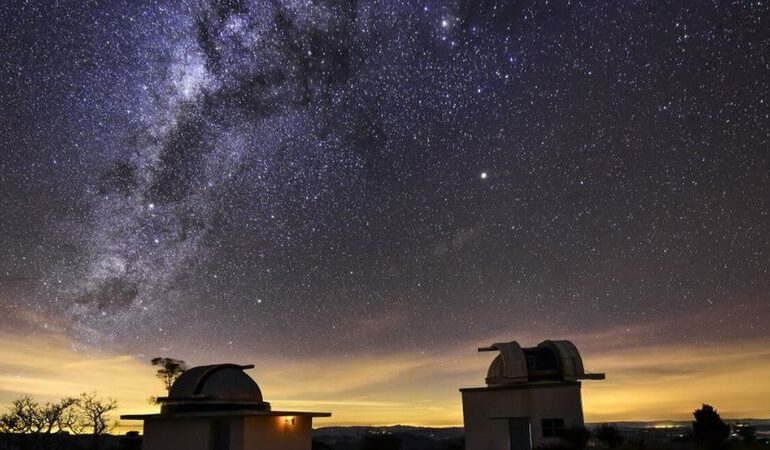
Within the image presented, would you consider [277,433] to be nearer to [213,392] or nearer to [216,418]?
[216,418]

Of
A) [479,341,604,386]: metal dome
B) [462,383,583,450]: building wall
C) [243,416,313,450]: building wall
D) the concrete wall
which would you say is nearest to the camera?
the concrete wall

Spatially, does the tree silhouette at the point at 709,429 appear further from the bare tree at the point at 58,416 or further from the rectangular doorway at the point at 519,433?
the bare tree at the point at 58,416

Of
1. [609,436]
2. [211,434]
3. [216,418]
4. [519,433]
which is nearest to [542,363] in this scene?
[519,433]

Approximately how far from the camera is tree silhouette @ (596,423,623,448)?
1783 centimetres

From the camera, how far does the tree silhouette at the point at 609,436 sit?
17.8 meters

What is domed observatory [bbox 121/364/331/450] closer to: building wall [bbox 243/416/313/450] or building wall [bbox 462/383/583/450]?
building wall [bbox 243/416/313/450]

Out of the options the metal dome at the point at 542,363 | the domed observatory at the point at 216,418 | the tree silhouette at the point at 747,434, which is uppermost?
the metal dome at the point at 542,363

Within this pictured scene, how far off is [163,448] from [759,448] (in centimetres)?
1815

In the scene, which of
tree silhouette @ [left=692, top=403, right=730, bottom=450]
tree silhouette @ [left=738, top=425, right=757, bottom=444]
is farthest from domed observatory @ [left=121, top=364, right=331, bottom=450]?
tree silhouette @ [left=738, top=425, right=757, bottom=444]

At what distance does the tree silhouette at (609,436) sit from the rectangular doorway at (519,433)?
3349 millimetres

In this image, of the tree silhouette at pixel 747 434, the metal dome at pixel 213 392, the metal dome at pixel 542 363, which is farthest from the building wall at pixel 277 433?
the tree silhouette at pixel 747 434

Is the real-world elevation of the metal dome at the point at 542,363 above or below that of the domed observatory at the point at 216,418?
above

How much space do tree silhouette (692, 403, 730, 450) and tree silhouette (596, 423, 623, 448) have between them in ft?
7.29

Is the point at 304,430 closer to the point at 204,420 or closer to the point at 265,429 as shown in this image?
the point at 265,429
